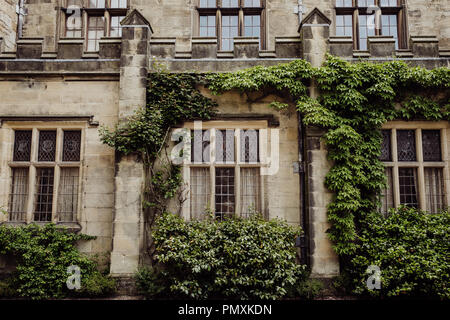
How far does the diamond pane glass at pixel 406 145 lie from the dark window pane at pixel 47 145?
27.0 feet

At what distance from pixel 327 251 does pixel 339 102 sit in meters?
3.32

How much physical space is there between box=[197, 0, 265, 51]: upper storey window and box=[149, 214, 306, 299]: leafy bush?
5.91m

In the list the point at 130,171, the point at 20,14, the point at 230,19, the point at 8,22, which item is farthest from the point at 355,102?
the point at 20,14

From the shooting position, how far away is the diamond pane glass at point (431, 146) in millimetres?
7957

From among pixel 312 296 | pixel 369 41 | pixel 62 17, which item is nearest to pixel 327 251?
pixel 312 296

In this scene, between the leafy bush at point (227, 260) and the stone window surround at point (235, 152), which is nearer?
the leafy bush at point (227, 260)

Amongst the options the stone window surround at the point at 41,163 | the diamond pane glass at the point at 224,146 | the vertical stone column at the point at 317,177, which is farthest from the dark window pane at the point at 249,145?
the stone window surround at the point at 41,163

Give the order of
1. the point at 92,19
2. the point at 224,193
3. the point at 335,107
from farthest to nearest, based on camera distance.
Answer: the point at 92,19 < the point at 224,193 < the point at 335,107

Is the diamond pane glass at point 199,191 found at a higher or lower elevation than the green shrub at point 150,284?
higher

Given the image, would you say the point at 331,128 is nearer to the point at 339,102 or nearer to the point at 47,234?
the point at 339,102

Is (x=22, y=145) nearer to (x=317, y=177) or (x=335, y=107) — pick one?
(x=317, y=177)

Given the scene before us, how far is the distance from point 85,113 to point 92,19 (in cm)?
445

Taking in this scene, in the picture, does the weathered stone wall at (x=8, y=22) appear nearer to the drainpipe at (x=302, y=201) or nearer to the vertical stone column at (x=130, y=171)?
the vertical stone column at (x=130, y=171)

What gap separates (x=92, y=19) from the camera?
1069 cm
